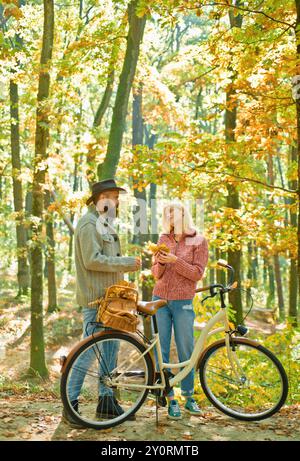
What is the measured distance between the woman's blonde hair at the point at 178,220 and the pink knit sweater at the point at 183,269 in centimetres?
8

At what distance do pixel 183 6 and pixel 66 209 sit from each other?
638 centimetres

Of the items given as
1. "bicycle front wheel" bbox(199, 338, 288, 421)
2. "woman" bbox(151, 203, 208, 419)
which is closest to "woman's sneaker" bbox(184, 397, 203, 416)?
"woman" bbox(151, 203, 208, 419)

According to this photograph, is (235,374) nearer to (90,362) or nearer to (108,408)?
(108,408)

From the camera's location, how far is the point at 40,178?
36.4 feet

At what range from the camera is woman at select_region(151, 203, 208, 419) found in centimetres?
521

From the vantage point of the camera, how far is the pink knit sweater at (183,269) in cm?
517

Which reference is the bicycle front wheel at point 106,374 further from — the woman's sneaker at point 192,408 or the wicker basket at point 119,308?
the woman's sneaker at point 192,408

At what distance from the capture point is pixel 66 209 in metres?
12.1

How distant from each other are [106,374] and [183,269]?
1.27 m

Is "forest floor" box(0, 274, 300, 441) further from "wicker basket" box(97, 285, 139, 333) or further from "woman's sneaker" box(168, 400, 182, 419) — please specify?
"wicker basket" box(97, 285, 139, 333)

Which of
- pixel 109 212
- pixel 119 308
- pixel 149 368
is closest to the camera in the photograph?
pixel 119 308

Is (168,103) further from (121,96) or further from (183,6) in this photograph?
(183,6)

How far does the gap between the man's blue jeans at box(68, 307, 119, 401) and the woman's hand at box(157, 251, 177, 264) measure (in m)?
0.84

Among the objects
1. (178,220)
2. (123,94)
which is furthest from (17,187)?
(178,220)
